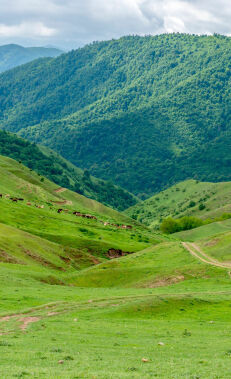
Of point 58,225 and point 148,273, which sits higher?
point 58,225

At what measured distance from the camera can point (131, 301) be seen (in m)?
51.6

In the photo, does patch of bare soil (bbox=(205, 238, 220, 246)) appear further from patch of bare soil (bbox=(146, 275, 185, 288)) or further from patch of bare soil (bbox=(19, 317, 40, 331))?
patch of bare soil (bbox=(19, 317, 40, 331))

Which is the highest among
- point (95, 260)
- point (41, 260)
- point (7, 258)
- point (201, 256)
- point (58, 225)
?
point (58, 225)

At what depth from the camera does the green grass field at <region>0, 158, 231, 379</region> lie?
27125mm

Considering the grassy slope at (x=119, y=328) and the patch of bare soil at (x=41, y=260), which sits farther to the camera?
the patch of bare soil at (x=41, y=260)

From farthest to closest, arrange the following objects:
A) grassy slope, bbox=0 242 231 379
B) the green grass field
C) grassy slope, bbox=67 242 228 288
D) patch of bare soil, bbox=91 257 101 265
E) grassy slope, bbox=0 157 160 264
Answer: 1. grassy slope, bbox=0 157 160 264
2. patch of bare soil, bbox=91 257 101 265
3. grassy slope, bbox=67 242 228 288
4. the green grass field
5. grassy slope, bbox=0 242 231 379

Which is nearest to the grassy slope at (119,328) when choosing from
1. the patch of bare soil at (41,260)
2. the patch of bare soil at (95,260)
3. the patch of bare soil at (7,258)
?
the patch of bare soil at (7,258)

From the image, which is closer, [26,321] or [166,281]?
[26,321]

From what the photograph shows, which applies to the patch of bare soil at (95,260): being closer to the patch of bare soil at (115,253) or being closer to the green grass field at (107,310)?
the green grass field at (107,310)

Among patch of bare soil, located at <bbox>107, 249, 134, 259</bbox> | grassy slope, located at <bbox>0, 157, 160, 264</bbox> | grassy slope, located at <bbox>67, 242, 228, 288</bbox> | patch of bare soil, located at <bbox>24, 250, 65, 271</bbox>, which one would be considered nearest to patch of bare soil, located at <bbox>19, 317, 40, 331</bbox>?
grassy slope, located at <bbox>67, 242, 228, 288</bbox>

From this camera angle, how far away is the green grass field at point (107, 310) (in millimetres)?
27125

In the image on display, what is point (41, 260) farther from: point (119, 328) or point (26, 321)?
point (119, 328)

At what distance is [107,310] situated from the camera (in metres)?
48.2

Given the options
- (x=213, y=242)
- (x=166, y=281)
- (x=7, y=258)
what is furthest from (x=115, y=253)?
(x=166, y=281)
